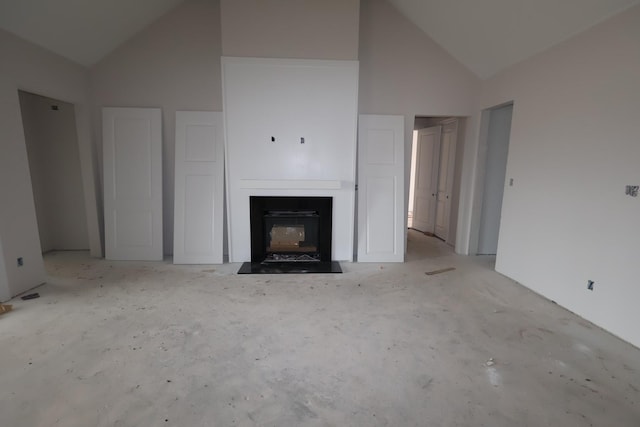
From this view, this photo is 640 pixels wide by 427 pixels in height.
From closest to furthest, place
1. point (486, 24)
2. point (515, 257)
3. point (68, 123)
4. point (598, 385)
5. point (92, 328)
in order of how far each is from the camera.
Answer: point (598, 385), point (92, 328), point (486, 24), point (515, 257), point (68, 123)

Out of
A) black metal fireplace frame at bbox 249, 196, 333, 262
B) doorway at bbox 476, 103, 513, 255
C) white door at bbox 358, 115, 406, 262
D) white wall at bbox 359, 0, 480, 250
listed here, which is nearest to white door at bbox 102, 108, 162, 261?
black metal fireplace frame at bbox 249, 196, 333, 262

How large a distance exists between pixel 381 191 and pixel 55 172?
509cm

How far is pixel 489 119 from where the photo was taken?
466cm

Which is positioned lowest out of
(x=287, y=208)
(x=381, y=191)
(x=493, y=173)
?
(x=287, y=208)

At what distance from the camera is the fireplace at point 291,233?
428cm

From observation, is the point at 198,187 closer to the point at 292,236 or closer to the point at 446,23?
the point at 292,236

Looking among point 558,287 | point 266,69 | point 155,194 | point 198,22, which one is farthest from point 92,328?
point 558,287

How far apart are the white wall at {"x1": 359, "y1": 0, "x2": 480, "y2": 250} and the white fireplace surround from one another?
66 cm

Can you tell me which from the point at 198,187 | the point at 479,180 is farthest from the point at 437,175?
the point at 198,187

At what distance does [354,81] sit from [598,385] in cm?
388

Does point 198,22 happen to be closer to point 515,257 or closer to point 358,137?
point 358,137

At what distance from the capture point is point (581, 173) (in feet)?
9.74

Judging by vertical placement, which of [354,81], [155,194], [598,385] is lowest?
[598,385]

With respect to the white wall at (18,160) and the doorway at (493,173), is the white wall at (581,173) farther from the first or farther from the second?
the white wall at (18,160)
